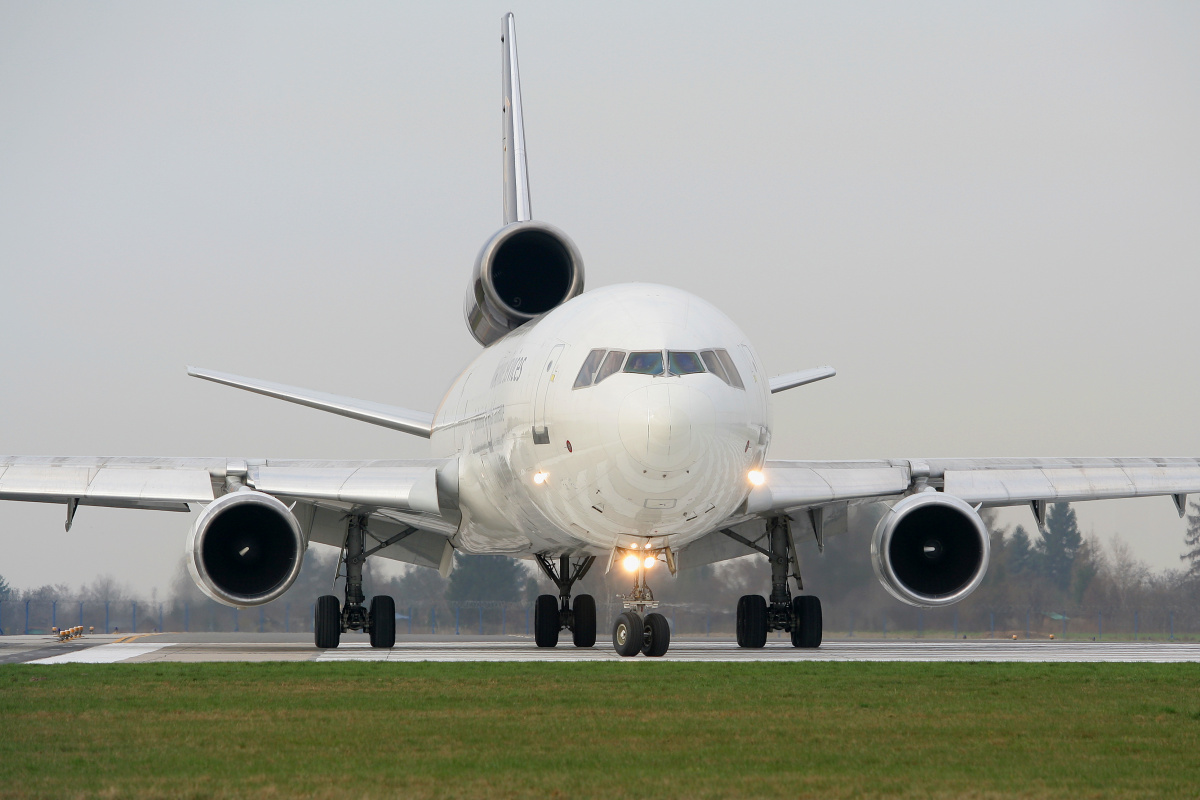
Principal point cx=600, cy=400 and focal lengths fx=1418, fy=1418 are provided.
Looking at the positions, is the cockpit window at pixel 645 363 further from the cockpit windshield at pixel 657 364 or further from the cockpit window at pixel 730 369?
the cockpit window at pixel 730 369

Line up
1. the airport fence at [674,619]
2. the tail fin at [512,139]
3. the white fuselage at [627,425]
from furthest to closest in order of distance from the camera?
the airport fence at [674,619]
the tail fin at [512,139]
the white fuselage at [627,425]

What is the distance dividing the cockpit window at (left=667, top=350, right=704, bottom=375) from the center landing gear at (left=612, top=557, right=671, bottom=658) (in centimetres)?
280

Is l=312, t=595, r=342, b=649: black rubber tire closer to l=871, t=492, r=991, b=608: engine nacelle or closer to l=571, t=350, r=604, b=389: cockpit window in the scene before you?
l=571, t=350, r=604, b=389: cockpit window

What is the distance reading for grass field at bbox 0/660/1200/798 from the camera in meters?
6.11

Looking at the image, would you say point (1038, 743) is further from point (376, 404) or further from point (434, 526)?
point (376, 404)

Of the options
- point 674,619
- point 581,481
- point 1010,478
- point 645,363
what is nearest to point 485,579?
point 674,619

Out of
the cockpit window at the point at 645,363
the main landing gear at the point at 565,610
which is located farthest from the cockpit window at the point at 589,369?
the main landing gear at the point at 565,610

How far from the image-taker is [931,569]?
56.8 feet

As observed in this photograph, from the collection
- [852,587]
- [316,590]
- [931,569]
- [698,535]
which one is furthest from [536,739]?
[316,590]

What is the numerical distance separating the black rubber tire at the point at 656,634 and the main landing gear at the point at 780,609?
4.22 meters

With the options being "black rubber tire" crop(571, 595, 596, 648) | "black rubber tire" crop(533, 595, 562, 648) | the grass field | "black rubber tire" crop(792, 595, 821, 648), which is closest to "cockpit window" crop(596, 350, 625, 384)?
the grass field

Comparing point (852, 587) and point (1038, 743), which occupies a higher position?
point (852, 587)

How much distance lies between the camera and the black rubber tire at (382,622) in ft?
64.8

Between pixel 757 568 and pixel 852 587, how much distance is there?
3.32 meters
